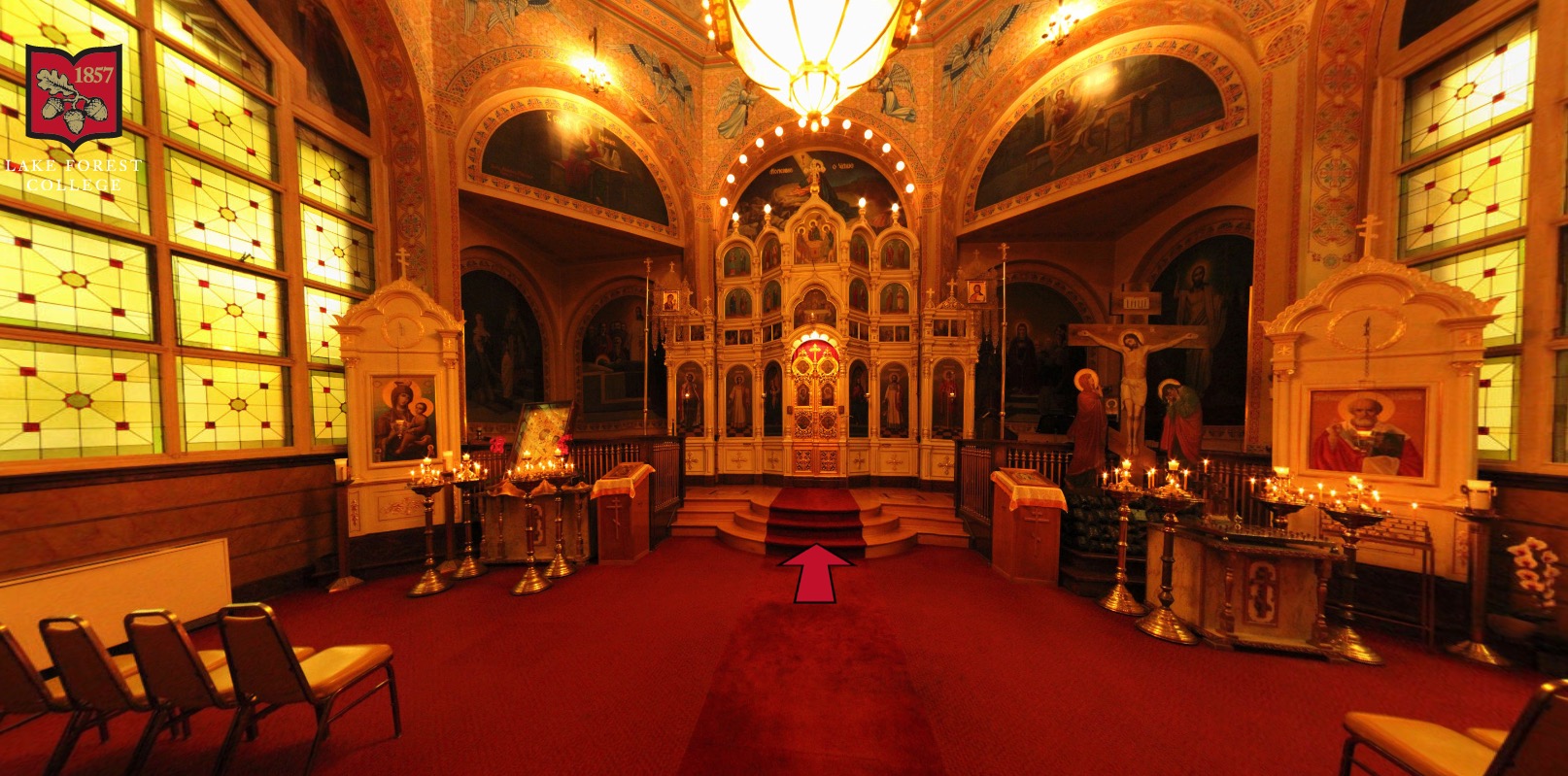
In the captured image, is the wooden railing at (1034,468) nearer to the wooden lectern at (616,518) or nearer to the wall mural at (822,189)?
the wooden lectern at (616,518)

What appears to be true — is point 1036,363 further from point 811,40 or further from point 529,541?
point 529,541

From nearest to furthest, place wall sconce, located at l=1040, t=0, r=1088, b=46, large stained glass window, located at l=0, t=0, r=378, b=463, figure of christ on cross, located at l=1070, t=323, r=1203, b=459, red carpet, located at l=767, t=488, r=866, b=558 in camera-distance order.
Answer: large stained glass window, located at l=0, t=0, r=378, b=463
red carpet, located at l=767, t=488, r=866, b=558
figure of christ on cross, located at l=1070, t=323, r=1203, b=459
wall sconce, located at l=1040, t=0, r=1088, b=46

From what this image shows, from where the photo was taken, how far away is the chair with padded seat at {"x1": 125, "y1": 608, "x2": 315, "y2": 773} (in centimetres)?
240

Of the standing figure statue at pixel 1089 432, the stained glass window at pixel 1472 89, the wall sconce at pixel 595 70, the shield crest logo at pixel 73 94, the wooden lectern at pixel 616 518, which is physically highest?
the wall sconce at pixel 595 70

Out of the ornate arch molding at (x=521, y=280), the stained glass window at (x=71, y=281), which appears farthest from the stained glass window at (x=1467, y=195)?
the ornate arch molding at (x=521, y=280)

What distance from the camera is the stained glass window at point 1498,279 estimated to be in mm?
4648

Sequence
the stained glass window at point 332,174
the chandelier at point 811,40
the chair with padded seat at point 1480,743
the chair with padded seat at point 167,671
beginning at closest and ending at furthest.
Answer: the chair with padded seat at point 1480,743, the chair with padded seat at point 167,671, the chandelier at point 811,40, the stained glass window at point 332,174

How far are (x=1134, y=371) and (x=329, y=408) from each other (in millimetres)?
12645

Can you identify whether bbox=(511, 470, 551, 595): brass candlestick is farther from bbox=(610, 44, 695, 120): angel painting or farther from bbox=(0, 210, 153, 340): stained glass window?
bbox=(610, 44, 695, 120): angel painting

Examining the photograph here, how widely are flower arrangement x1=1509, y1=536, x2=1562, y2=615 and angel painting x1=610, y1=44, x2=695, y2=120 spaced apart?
46.7ft

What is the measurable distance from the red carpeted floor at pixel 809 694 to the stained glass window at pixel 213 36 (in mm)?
6542

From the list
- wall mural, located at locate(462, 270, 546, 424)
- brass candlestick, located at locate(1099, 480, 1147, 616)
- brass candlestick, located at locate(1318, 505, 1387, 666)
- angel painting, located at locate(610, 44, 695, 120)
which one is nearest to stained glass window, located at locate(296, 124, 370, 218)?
wall mural, located at locate(462, 270, 546, 424)

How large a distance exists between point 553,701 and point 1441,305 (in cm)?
897

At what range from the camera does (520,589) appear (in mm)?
5461
